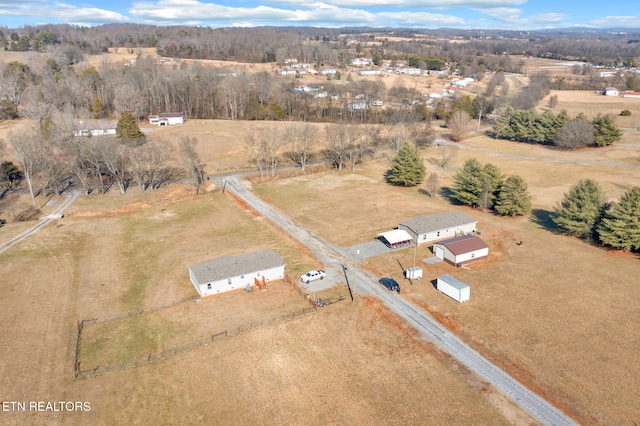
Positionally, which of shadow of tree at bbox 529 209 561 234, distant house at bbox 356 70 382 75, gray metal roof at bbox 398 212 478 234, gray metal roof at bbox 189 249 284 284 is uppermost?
distant house at bbox 356 70 382 75

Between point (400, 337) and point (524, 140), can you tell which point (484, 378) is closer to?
point (400, 337)

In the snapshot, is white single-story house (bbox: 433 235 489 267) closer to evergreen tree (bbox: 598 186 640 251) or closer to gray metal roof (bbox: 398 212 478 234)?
gray metal roof (bbox: 398 212 478 234)

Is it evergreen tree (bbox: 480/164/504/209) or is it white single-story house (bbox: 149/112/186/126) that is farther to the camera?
white single-story house (bbox: 149/112/186/126)

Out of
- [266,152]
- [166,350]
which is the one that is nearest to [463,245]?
[166,350]

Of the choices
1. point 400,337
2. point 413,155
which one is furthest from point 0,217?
point 413,155

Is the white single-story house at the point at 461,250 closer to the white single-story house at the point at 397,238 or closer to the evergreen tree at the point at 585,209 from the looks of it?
the white single-story house at the point at 397,238

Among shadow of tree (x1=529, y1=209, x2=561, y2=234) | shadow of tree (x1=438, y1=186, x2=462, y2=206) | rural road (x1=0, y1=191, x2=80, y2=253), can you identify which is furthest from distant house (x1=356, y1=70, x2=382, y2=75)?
rural road (x1=0, y1=191, x2=80, y2=253)
